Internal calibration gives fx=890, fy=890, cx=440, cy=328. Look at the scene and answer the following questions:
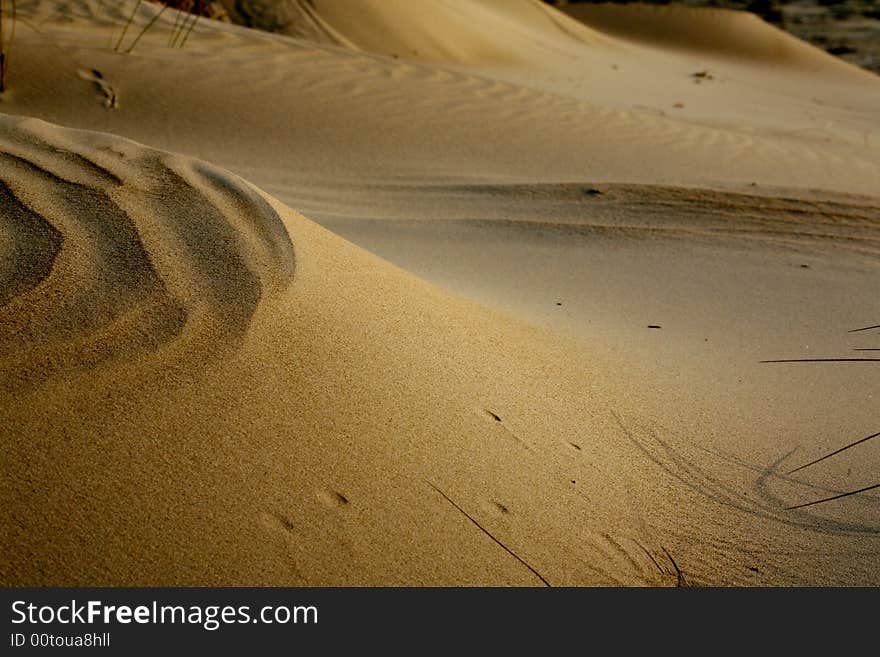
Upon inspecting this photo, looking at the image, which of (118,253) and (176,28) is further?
(176,28)

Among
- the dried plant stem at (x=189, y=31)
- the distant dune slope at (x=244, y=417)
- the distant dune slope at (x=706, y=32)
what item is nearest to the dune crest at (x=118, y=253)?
the distant dune slope at (x=244, y=417)

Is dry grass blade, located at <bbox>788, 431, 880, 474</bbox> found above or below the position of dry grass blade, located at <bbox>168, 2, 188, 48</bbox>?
below

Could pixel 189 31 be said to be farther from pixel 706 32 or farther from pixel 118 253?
pixel 706 32

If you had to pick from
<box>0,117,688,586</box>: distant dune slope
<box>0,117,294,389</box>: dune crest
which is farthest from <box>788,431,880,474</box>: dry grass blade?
<box>0,117,294,389</box>: dune crest

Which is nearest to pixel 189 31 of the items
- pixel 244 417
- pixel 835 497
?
pixel 244 417

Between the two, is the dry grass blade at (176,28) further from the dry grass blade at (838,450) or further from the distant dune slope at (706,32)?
the distant dune slope at (706,32)

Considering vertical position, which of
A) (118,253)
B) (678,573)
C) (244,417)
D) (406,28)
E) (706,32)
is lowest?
(678,573)

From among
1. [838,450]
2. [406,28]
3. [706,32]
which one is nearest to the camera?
[838,450]

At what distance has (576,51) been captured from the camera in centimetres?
1076

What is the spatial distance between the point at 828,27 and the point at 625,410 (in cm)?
1510

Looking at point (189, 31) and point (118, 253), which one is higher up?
point (189, 31)

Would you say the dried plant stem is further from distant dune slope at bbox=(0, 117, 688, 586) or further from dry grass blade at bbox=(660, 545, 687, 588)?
dry grass blade at bbox=(660, 545, 687, 588)

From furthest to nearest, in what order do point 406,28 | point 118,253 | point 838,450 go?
point 406,28 < point 838,450 < point 118,253

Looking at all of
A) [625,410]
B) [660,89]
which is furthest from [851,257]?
[660,89]
